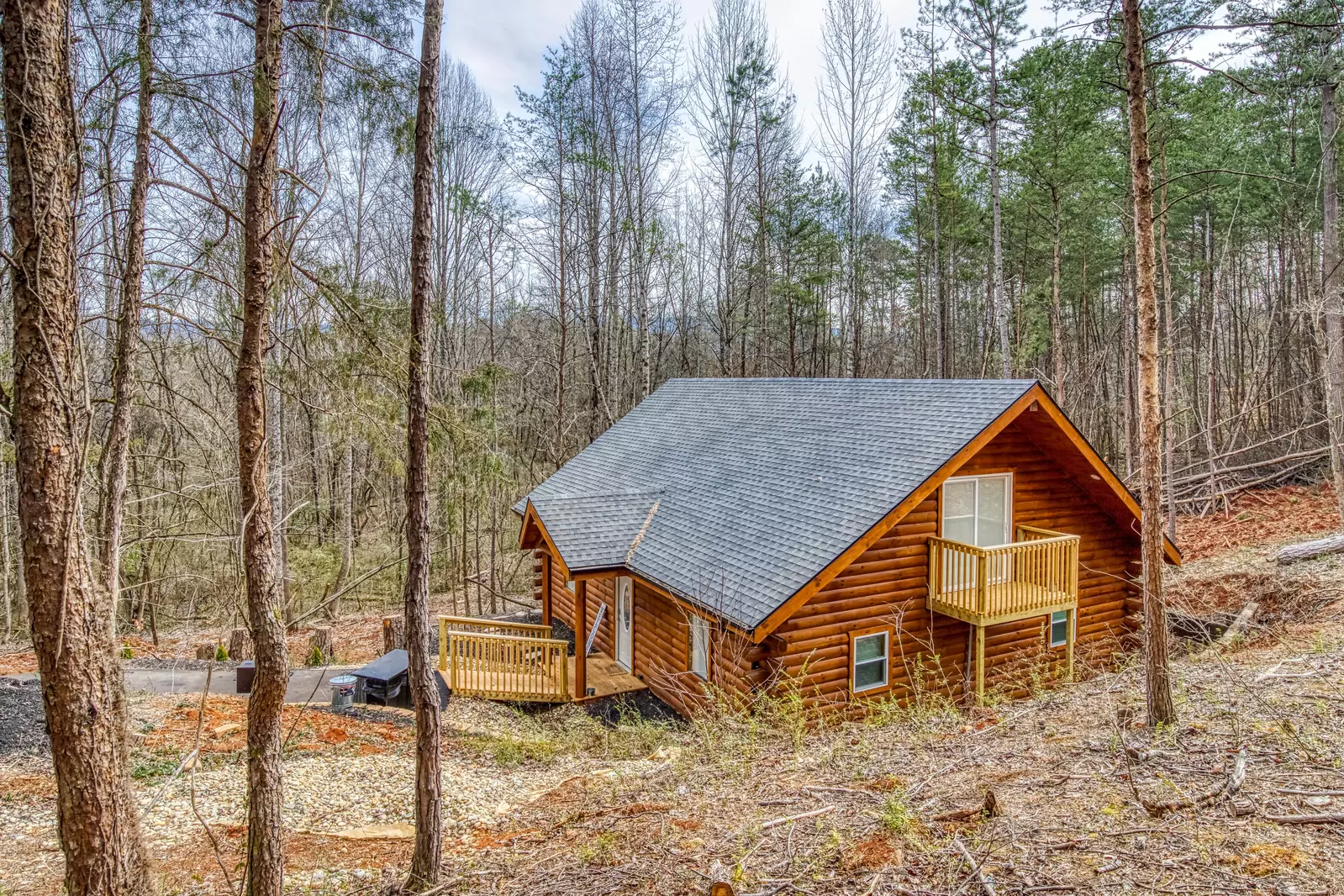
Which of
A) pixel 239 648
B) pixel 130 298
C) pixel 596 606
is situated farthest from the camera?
pixel 239 648

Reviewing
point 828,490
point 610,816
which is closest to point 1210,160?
point 828,490

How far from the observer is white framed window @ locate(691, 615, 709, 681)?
9.97 metres

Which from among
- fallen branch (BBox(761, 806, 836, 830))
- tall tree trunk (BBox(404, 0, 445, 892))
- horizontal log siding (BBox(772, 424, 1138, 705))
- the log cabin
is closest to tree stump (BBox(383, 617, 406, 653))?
the log cabin

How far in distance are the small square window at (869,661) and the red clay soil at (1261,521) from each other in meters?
10.1

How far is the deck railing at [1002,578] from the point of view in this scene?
31.7 feet

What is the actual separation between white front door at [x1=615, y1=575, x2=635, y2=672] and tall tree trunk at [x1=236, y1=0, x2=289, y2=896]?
7767 millimetres

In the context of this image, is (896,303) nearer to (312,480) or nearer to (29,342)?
(312,480)

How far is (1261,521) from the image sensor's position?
17.3 metres

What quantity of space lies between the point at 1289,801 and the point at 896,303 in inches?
1350

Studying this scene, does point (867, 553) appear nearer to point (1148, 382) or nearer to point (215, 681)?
point (1148, 382)

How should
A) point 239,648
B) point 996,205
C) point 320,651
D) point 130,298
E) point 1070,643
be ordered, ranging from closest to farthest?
point 130,298 → point 1070,643 → point 320,651 → point 239,648 → point 996,205

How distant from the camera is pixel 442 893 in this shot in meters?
4.86

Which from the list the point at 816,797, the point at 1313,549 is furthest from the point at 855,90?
the point at 816,797

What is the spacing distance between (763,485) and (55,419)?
9503 mm
